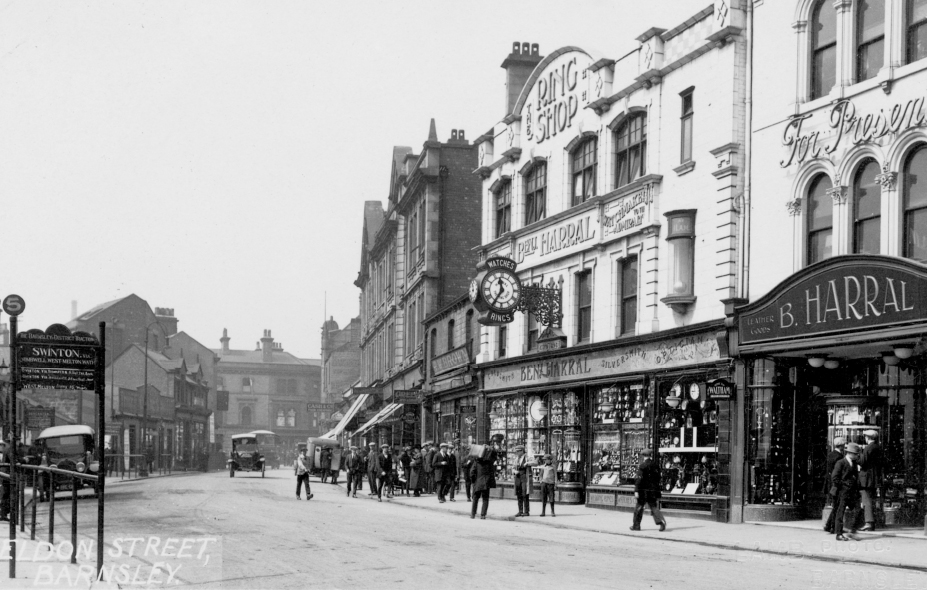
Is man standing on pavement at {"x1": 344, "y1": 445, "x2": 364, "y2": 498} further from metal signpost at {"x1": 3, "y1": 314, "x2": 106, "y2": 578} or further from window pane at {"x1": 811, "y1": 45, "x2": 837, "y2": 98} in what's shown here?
metal signpost at {"x1": 3, "y1": 314, "x2": 106, "y2": 578}

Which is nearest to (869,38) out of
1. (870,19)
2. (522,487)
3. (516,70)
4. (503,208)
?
(870,19)

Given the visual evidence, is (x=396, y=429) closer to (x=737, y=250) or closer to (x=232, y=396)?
(x=737, y=250)

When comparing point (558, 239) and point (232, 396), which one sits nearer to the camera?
point (558, 239)

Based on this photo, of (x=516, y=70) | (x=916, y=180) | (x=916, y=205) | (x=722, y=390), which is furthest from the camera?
(x=516, y=70)

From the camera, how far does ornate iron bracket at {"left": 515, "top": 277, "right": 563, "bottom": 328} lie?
3175 centimetres

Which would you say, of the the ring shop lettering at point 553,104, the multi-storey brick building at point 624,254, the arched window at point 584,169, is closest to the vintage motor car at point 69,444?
the multi-storey brick building at point 624,254

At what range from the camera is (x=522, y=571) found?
42.6 feet

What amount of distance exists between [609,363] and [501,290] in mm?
4434

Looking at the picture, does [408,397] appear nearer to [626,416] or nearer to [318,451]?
[626,416]

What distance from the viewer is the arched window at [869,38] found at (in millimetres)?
20156

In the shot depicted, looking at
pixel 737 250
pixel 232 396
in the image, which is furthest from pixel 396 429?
pixel 232 396

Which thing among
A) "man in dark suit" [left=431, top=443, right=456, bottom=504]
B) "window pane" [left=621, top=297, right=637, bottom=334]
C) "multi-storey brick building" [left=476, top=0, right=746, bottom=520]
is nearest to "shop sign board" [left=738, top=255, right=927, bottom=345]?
"multi-storey brick building" [left=476, top=0, right=746, bottom=520]

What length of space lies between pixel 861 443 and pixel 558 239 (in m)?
13.9

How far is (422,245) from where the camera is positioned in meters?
52.2
